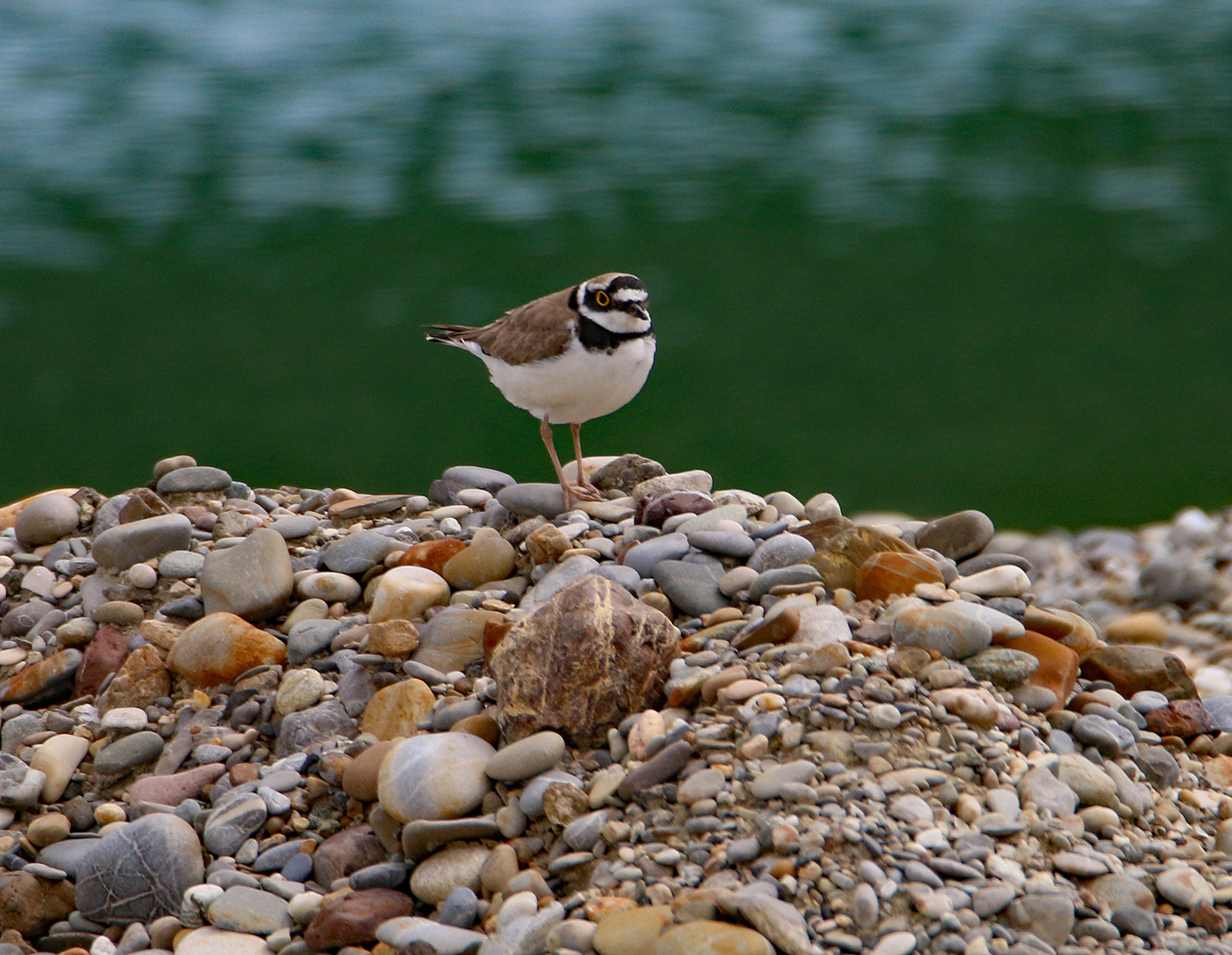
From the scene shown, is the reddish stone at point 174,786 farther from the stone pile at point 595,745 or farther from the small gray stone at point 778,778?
the small gray stone at point 778,778

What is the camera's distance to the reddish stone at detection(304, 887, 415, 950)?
2078 mm

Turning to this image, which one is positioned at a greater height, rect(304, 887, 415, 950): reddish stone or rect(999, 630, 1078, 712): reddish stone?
rect(999, 630, 1078, 712): reddish stone

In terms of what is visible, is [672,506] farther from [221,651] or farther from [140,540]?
[140,540]

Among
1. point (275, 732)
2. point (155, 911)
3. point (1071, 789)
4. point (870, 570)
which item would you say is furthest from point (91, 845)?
point (1071, 789)

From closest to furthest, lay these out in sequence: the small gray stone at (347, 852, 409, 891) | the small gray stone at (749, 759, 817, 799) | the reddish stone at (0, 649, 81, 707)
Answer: the small gray stone at (749, 759, 817, 799)
the small gray stone at (347, 852, 409, 891)
the reddish stone at (0, 649, 81, 707)

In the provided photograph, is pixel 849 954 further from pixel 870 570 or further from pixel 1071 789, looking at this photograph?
pixel 870 570

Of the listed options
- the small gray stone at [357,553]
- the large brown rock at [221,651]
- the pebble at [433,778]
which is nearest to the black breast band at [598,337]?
the small gray stone at [357,553]

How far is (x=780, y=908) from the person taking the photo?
1.75 metres

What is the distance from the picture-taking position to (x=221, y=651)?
2906 millimetres

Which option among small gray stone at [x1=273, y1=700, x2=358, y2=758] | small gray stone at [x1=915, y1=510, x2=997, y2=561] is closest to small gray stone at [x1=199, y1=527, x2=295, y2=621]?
small gray stone at [x1=273, y1=700, x2=358, y2=758]

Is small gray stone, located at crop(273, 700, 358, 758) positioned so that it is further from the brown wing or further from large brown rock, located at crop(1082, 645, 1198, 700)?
large brown rock, located at crop(1082, 645, 1198, 700)

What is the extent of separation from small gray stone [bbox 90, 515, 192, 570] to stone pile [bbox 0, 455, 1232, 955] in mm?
10

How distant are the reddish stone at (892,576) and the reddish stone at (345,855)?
1233mm

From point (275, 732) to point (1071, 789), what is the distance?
1782mm
